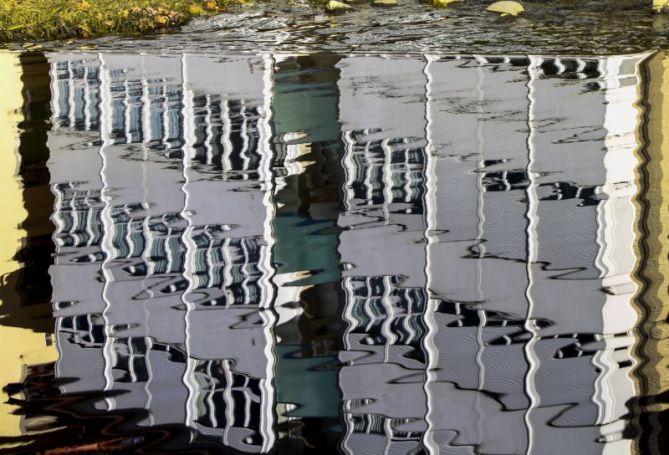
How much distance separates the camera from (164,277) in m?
3.64

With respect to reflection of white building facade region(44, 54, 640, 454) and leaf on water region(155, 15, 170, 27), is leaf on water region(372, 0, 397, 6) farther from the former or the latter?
Result: reflection of white building facade region(44, 54, 640, 454)

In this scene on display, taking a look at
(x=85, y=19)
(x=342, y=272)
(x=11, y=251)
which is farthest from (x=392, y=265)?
(x=85, y=19)

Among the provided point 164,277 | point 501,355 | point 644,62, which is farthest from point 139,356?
point 644,62

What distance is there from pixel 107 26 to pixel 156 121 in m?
4.83

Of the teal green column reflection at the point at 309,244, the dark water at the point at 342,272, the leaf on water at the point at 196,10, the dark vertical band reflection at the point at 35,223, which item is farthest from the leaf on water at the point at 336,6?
the dark water at the point at 342,272

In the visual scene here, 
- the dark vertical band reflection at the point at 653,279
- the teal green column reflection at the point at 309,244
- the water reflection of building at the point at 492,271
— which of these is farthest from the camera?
the teal green column reflection at the point at 309,244

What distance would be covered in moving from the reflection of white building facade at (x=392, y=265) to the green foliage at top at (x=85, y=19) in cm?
403

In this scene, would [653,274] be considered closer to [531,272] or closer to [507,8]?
[531,272]

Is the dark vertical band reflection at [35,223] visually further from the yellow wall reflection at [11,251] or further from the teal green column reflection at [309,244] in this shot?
the teal green column reflection at [309,244]

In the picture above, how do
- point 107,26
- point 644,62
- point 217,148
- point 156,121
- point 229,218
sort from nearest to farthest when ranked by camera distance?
1. point 229,218
2. point 217,148
3. point 156,121
4. point 644,62
5. point 107,26

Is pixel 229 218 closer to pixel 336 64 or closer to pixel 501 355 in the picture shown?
pixel 501 355

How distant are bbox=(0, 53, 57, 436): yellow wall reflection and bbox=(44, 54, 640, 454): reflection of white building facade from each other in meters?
0.11

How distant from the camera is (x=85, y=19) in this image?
10.9 m

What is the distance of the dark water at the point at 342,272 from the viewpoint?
2.46 m
